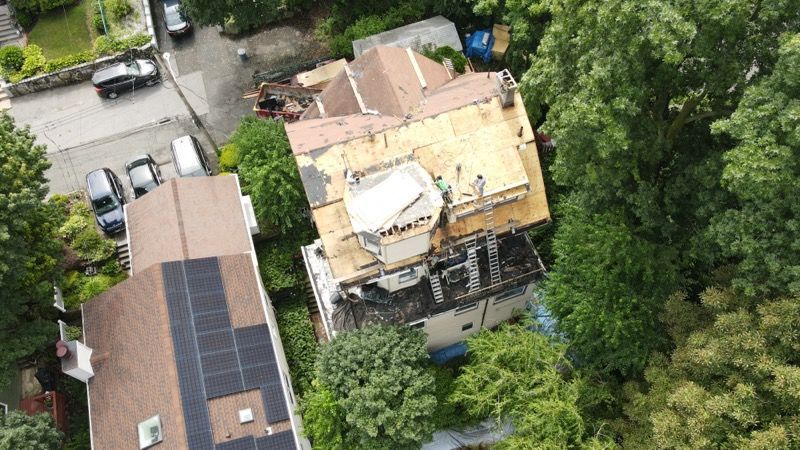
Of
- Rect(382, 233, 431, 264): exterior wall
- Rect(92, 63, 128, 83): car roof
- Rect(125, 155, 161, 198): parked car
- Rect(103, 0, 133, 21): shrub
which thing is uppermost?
Rect(103, 0, 133, 21): shrub

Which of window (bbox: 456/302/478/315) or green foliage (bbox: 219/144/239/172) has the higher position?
green foliage (bbox: 219/144/239/172)

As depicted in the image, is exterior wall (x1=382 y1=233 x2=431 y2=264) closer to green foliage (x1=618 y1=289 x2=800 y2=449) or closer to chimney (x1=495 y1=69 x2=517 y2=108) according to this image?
chimney (x1=495 y1=69 x2=517 y2=108)

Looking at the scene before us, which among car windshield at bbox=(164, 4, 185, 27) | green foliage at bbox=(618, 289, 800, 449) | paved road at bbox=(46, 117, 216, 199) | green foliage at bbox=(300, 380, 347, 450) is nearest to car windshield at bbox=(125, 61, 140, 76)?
car windshield at bbox=(164, 4, 185, 27)

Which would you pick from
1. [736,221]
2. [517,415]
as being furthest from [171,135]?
[736,221]

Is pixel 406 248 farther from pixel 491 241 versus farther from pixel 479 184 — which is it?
pixel 491 241

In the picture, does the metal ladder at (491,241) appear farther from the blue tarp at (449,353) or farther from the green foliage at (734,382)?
the green foliage at (734,382)

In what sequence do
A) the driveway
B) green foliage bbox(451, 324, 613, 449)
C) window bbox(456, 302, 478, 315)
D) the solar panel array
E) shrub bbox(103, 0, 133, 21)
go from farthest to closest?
shrub bbox(103, 0, 133, 21) → the driveway → window bbox(456, 302, 478, 315) → the solar panel array → green foliage bbox(451, 324, 613, 449)

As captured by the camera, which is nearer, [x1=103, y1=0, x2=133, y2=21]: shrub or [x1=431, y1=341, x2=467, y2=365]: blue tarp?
[x1=431, y1=341, x2=467, y2=365]: blue tarp
